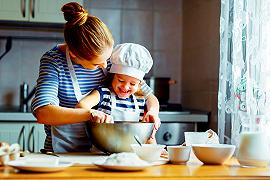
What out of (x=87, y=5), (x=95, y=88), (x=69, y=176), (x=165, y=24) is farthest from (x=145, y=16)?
(x=69, y=176)

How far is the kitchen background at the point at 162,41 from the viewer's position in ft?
9.86

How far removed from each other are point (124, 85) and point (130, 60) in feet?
0.30

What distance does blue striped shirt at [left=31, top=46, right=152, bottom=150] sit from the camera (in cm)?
170

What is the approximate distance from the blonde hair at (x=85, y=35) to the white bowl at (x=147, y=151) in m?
0.36

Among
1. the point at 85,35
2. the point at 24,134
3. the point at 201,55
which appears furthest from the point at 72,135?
the point at 201,55

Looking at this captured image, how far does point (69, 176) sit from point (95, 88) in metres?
0.65

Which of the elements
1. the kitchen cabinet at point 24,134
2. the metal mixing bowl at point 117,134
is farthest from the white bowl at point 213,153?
the kitchen cabinet at point 24,134

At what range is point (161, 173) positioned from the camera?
4.25 feet

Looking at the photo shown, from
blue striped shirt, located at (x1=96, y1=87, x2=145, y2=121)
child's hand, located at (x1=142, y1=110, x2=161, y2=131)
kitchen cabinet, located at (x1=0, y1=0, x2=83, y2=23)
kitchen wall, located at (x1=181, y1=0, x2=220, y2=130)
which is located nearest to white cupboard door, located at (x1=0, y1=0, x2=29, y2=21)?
kitchen cabinet, located at (x1=0, y1=0, x2=83, y2=23)

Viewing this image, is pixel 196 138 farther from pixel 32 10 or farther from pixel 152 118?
pixel 32 10

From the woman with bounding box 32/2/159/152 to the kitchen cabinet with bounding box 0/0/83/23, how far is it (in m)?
1.20

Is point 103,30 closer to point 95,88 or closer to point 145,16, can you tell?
point 95,88

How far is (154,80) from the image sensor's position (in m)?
3.10

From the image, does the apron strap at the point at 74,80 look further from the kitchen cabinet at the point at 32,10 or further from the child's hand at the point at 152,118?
the kitchen cabinet at the point at 32,10
